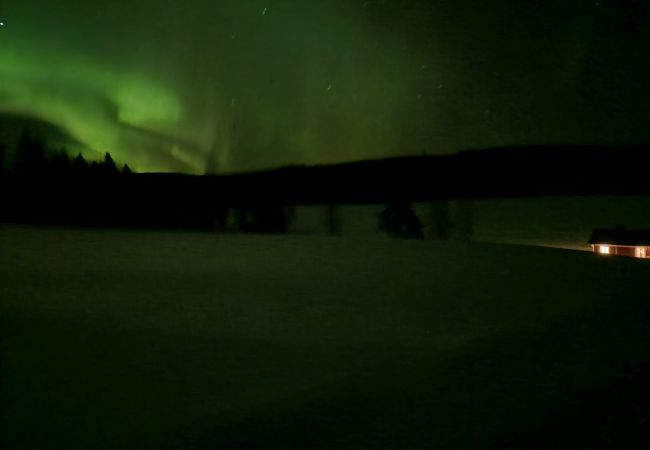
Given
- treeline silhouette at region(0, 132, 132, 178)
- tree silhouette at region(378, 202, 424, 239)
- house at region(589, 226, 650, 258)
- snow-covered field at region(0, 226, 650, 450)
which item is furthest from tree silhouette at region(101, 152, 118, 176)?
house at region(589, 226, 650, 258)

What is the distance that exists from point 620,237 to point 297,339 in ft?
10.8

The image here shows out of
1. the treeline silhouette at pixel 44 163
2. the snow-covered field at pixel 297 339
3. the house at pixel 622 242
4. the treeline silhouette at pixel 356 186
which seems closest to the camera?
the snow-covered field at pixel 297 339

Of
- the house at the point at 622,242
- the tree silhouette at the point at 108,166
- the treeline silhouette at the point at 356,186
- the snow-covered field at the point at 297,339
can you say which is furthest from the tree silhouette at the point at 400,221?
the tree silhouette at the point at 108,166

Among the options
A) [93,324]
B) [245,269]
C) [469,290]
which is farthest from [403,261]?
[93,324]

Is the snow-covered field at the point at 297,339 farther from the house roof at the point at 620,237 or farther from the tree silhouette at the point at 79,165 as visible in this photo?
the house roof at the point at 620,237

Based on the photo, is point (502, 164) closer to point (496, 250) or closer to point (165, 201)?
→ point (496, 250)

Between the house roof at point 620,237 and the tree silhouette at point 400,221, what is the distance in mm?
1465

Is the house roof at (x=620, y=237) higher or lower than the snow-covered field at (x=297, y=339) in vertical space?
higher

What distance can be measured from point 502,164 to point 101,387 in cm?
365

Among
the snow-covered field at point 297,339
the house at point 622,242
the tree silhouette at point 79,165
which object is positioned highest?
the tree silhouette at point 79,165

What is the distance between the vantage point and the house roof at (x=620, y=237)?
20.1ft

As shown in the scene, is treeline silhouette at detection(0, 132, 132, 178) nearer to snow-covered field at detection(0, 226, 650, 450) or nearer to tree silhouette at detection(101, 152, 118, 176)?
tree silhouette at detection(101, 152, 118, 176)

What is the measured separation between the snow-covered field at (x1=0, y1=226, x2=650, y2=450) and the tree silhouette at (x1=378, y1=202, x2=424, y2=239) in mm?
325

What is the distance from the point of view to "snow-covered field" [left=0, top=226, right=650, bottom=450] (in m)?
3.29
